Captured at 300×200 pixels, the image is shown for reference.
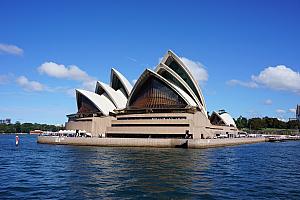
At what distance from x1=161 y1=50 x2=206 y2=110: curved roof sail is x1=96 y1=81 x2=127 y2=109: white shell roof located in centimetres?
1268

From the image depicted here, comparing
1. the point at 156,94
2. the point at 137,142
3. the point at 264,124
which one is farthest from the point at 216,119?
the point at 264,124

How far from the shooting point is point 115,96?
2958 inches

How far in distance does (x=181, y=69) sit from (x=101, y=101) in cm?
1812

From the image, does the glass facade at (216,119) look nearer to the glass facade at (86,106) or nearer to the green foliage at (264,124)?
the glass facade at (86,106)

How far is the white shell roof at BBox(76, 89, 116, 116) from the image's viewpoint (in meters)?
71.7

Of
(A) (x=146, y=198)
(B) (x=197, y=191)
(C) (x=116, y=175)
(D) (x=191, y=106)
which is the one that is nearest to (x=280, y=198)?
(B) (x=197, y=191)

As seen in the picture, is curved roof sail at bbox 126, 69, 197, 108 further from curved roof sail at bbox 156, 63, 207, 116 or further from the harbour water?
the harbour water

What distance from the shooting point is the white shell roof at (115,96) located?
74062mm

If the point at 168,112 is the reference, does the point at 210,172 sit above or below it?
below

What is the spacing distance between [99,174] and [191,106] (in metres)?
41.8

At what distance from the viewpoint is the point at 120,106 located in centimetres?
7394

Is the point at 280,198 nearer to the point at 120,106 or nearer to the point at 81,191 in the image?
the point at 81,191

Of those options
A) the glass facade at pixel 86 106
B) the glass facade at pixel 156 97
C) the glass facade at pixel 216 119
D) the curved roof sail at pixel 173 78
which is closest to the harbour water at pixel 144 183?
the glass facade at pixel 156 97

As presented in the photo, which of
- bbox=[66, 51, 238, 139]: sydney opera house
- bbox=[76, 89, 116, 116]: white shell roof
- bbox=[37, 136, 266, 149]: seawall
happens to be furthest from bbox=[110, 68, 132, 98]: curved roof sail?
bbox=[37, 136, 266, 149]: seawall
